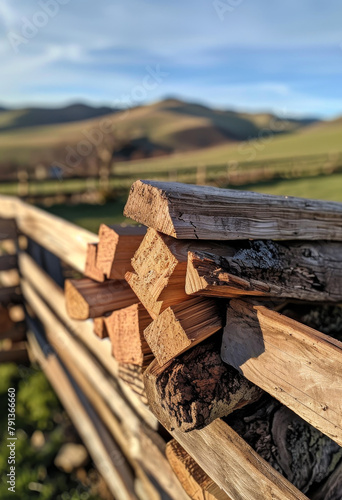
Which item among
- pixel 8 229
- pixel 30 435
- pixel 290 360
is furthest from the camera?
→ pixel 8 229

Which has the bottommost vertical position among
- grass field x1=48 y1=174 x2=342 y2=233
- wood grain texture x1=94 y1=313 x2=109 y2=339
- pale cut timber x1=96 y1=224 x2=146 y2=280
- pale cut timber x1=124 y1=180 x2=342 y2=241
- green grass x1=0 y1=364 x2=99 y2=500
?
green grass x1=0 y1=364 x2=99 y2=500

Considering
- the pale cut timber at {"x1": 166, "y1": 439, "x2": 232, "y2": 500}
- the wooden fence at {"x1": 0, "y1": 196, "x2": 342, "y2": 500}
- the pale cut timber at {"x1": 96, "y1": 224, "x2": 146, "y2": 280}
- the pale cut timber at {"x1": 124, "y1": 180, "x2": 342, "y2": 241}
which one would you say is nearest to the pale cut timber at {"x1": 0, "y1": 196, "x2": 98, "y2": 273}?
the wooden fence at {"x1": 0, "y1": 196, "x2": 342, "y2": 500}

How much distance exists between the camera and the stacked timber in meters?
1.07

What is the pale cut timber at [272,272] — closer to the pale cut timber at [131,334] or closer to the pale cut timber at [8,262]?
the pale cut timber at [131,334]

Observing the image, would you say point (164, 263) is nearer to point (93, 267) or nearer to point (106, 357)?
point (93, 267)

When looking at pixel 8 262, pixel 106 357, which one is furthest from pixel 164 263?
pixel 8 262

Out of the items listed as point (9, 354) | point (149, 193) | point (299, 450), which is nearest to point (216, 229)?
point (149, 193)

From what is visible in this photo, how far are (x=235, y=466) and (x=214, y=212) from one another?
848mm

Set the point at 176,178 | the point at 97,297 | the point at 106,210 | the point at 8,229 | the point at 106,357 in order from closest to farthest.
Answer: the point at 97,297
the point at 106,357
the point at 8,229
the point at 106,210
the point at 176,178

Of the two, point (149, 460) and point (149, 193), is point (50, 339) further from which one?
point (149, 193)

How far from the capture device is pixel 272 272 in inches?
53.3

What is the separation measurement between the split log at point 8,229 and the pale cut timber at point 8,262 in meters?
0.29

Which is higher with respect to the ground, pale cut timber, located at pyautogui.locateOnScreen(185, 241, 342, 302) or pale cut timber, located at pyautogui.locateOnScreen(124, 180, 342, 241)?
pale cut timber, located at pyautogui.locateOnScreen(124, 180, 342, 241)

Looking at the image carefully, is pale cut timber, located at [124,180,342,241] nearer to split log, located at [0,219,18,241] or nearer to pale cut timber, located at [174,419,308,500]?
pale cut timber, located at [174,419,308,500]
